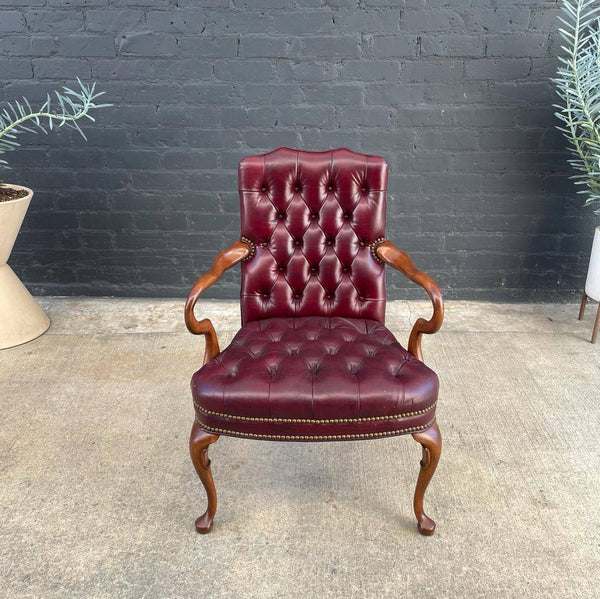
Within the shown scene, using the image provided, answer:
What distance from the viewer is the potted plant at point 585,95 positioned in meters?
2.40

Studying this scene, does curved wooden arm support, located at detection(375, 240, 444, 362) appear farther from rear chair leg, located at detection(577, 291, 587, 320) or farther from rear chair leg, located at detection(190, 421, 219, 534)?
rear chair leg, located at detection(577, 291, 587, 320)

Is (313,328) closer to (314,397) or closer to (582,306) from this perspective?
(314,397)

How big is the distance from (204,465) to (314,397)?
38cm

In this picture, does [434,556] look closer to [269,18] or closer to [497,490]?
[497,490]

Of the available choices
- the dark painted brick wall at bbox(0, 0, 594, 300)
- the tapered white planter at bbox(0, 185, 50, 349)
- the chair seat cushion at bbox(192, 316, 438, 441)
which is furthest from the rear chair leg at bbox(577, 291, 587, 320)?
the tapered white planter at bbox(0, 185, 50, 349)

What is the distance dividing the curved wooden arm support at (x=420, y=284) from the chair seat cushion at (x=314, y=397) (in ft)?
0.45

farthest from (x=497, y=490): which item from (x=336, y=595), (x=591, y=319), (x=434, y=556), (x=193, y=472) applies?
(x=591, y=319)

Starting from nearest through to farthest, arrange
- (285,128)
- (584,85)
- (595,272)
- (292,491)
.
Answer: (292,491) < (584,85) < (595,272) < (285,128)

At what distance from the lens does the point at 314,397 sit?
1.55 metres

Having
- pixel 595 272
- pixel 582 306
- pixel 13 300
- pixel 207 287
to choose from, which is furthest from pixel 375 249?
pixel 13 300

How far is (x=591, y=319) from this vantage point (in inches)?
116

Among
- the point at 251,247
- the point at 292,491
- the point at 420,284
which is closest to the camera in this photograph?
the point at 420,284

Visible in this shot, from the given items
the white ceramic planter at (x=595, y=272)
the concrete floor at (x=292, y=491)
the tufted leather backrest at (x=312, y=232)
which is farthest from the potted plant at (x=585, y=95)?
the tufted leather backrest at (x=312, y=232)

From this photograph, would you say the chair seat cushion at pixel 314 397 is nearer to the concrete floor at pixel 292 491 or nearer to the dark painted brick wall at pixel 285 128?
the concrete floor at pixel 292 491
